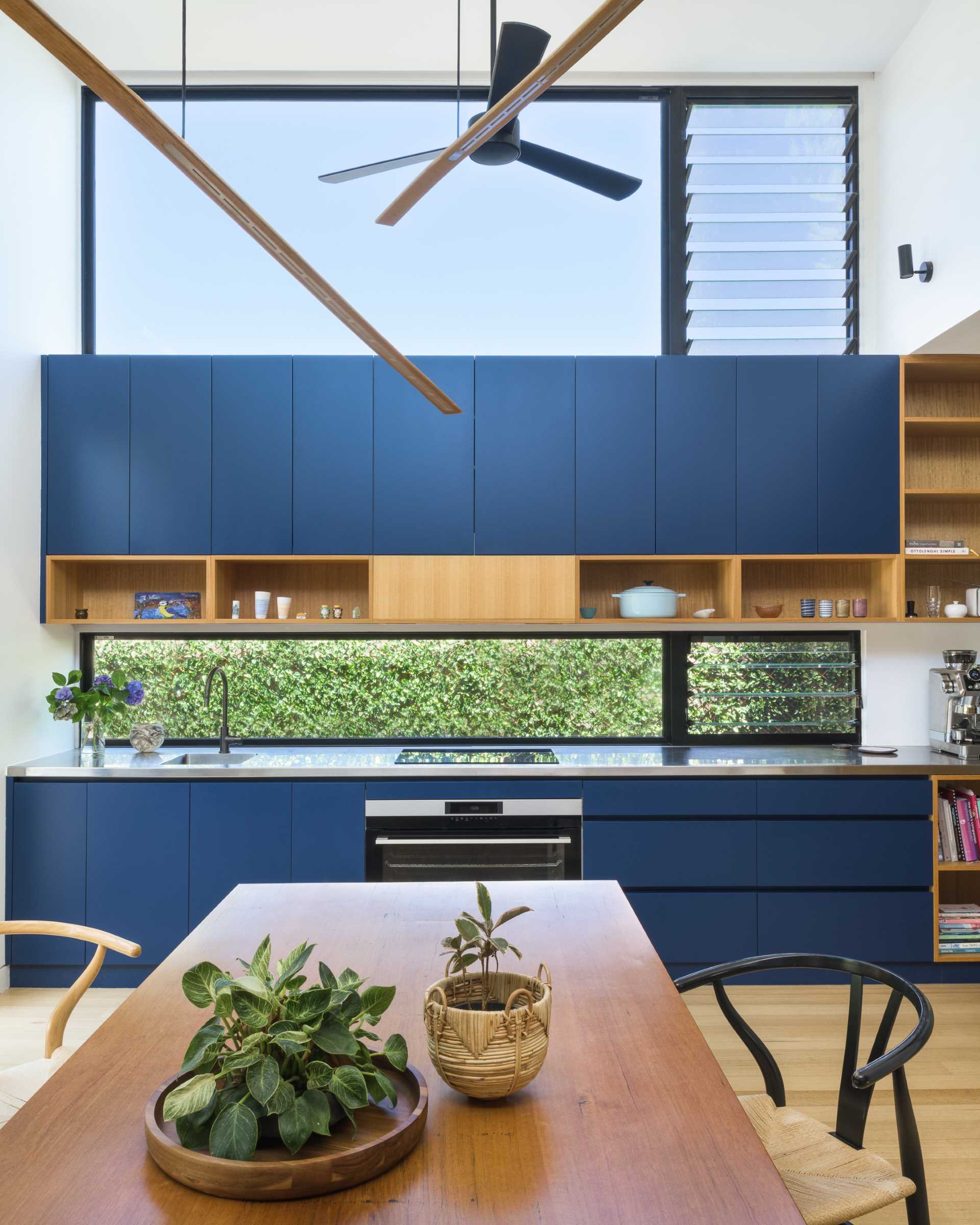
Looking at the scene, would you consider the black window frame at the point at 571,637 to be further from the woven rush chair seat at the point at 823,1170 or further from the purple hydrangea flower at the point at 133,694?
the woven rush chair seat at the point at 823,1170

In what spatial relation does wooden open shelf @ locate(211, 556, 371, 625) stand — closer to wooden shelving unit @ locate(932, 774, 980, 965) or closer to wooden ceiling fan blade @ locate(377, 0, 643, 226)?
wooden ceiling fan blade @ locate(377, 0, 643, 226)

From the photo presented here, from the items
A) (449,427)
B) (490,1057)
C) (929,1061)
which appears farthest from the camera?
(449,427)

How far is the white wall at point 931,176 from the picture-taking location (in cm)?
339

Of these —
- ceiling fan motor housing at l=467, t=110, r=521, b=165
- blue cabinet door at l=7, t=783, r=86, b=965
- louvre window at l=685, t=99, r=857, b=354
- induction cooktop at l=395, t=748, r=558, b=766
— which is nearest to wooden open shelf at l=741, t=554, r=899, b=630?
louvre window at l=685, t=99, r=857, b=354

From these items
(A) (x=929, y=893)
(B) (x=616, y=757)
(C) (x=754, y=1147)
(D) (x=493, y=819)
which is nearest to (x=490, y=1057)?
(C) (x=754, y=1147)

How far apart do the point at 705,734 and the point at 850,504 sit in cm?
124

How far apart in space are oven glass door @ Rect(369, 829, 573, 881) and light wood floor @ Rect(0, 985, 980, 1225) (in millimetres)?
739

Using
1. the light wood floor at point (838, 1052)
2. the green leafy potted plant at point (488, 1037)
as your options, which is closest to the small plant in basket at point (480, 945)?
the green leafy potted plant at point (488, 1037)

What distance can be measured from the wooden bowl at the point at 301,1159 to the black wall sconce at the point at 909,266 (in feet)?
12.4

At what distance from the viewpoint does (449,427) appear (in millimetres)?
3943

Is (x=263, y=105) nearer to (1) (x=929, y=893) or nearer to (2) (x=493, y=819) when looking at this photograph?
(2) (x=493, y=819)

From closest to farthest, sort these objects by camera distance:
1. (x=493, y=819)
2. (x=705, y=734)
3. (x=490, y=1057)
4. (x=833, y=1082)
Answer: (x=490, y=1057) → (x=833, y=1082) → (x=493, y=819) → (x=705, y=734)

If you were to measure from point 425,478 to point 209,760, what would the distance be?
160 cm

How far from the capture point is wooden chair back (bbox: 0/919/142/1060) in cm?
193
